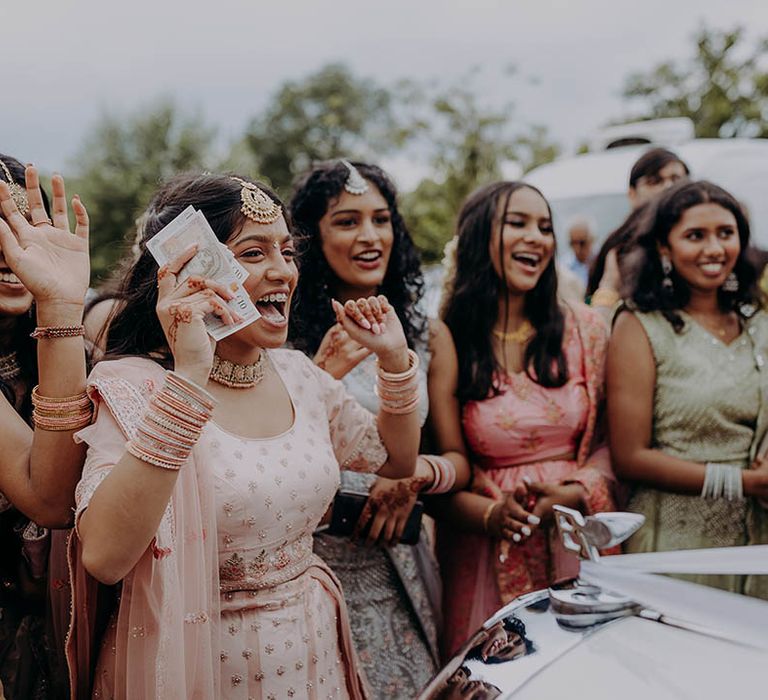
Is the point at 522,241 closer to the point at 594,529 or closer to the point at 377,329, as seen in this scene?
the point at 377,329

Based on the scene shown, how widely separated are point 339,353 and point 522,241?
859 millimetres

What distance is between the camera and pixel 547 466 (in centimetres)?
298

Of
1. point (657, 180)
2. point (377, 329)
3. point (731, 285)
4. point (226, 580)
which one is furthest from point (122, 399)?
point (657, 180)

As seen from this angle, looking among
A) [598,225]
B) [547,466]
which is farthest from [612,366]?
[598,225]

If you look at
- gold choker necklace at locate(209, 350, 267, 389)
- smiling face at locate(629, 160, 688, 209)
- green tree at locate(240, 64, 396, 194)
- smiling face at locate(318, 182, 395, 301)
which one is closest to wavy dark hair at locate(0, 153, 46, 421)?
gold choker necklace at locate(209, 350, 267, 389)

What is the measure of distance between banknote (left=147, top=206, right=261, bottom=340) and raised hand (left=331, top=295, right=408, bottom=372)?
0.47m

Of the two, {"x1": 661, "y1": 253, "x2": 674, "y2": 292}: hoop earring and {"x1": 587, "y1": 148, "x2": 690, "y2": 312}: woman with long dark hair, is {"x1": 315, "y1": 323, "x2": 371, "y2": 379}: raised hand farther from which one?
{"x1": 587, "y1": 148, "x2": 690, "y2": 312}: woman with long dark hair

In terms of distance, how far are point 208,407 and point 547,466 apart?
163cm

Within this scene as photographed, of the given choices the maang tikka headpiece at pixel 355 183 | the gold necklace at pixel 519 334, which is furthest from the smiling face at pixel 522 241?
the maang tikka headpiece at pixel 355 183

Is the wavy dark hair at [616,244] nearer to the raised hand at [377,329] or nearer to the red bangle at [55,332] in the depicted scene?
the raised hand at [377,329]

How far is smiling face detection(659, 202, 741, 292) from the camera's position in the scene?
3.10m

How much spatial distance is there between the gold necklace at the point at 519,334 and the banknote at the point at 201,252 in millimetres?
1479

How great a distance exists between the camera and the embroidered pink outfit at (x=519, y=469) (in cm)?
295

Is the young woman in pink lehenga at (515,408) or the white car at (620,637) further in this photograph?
the young woman in pink lehenga at (515,408)
